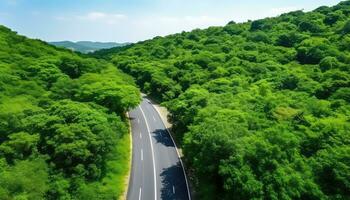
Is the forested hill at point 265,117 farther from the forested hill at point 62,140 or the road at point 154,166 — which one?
the forested hill at point 62,140

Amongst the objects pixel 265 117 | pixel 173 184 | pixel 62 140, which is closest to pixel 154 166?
pixel 173 184

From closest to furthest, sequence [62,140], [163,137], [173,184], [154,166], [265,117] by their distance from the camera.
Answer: [62,140], [173,184], [154,166], [265,117], [163,137]

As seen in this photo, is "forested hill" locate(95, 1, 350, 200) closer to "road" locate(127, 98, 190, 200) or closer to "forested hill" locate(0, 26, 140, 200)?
"road" locate(127, 98, 190, 200)

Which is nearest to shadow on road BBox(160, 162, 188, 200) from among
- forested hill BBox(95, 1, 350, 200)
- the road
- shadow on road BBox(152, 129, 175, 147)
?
the road

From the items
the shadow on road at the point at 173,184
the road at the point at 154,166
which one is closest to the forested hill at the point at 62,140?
the road at the point at 154,166

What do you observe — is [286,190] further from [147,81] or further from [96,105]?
[147,81]

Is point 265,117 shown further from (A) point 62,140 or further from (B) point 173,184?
(A) point 62,140
